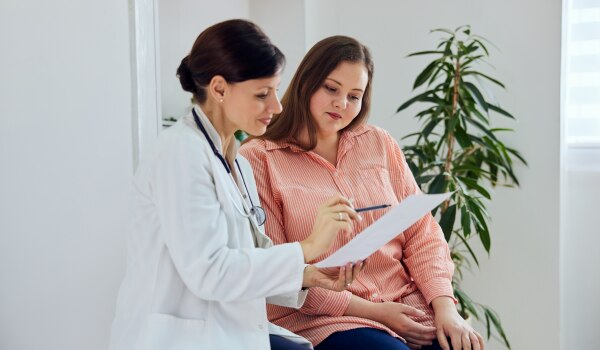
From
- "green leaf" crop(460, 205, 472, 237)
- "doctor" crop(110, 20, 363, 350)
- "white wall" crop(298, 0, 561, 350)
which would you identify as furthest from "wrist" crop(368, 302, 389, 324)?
"white wall" crop(298, 0, 561, 350)

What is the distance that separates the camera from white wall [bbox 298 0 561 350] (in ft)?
9.95

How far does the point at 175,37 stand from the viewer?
2.94 m

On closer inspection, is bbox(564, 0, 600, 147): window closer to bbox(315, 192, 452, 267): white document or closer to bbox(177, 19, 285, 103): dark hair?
bbox(315, 192, 452, 267): white document

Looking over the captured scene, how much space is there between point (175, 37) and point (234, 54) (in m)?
1.62

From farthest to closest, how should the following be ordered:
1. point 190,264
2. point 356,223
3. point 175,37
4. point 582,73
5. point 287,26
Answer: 1. point 287,26
2. point 582,73
3. point 175,37
4. point 356,223
5. point 190,264

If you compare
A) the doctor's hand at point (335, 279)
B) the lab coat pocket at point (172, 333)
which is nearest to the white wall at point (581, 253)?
the doctor's hand at point (335, 279)

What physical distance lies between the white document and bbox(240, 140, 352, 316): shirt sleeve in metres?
0.34

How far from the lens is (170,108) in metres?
2.85

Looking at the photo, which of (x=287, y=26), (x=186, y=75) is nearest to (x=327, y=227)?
(x=186, y=75)

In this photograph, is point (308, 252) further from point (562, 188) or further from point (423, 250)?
point (562, 188)

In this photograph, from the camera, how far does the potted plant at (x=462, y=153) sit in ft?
8.74

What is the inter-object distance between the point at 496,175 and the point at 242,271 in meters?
1.93

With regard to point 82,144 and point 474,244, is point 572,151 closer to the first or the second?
point 474,244

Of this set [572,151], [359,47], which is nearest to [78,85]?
[359,47]
